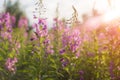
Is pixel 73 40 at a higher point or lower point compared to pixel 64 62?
higher

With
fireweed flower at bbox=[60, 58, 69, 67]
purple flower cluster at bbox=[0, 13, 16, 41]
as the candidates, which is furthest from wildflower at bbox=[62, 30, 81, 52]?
purple flower cluster at bbox=[0, 13, 16, 41]

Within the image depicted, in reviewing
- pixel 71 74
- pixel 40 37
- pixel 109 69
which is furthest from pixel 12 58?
pixel 109 69

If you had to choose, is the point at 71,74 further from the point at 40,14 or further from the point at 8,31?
the point at 8,31

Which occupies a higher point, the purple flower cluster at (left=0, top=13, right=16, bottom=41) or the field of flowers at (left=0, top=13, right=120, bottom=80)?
the purple flower cluster at (left=0, top=13, right=16, bottom=41)

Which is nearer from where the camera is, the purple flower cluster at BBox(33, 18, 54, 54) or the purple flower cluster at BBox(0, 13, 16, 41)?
the purple flower cluster at BBox(33, 18, 54, 54)

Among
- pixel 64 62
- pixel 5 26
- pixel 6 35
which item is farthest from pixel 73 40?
pixel 5 26

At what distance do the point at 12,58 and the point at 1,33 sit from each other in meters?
2.22

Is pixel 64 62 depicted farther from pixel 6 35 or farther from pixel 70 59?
pixel 6 35

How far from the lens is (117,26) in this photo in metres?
6.35

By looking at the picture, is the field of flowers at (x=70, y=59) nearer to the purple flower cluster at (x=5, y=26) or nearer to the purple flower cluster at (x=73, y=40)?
the purple flower cluster at (x=73, y=40)

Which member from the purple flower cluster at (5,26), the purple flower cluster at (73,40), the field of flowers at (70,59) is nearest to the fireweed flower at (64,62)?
the field of flowers at (70,59)

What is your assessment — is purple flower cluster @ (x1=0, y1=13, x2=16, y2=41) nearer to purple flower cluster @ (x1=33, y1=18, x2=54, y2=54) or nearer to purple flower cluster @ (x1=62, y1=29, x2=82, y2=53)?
purple flower cluster @ (x1=33, y1=18, x2=54, y2=54)

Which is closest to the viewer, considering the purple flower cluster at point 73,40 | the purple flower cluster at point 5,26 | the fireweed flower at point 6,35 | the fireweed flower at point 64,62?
the purple flower cluster at point 73,40

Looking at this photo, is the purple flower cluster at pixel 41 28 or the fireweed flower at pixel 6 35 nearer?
the purple flower cluster at pixel 41 28
